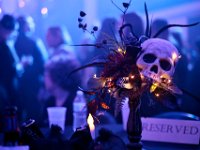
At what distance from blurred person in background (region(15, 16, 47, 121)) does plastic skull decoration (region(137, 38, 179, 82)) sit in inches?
97.1

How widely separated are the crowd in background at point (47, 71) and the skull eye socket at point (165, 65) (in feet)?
3.80

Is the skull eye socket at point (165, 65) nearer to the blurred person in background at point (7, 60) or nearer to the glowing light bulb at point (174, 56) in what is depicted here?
the glowing light bulb at point (174, 56)

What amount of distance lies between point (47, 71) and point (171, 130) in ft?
4.55

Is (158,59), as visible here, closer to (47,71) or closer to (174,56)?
(174,56)

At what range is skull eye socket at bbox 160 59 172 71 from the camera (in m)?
1.25

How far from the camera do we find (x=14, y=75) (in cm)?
343

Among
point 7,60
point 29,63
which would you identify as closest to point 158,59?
point 7,60

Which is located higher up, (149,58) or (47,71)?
(149,58)

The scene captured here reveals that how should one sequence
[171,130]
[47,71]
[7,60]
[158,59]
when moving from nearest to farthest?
[158,59]
[171,130]
[47,71]
[7,60]

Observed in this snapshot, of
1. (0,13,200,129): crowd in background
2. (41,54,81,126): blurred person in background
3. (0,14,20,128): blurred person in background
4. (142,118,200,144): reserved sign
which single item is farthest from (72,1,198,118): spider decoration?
(0,14,20,128): blurred person in background

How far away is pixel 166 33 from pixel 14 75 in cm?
140

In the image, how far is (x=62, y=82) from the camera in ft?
8.71

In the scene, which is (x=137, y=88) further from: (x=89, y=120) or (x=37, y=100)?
(x=37, y=100)

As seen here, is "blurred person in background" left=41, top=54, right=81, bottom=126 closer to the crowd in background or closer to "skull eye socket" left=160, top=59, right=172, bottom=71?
the crowd in background
